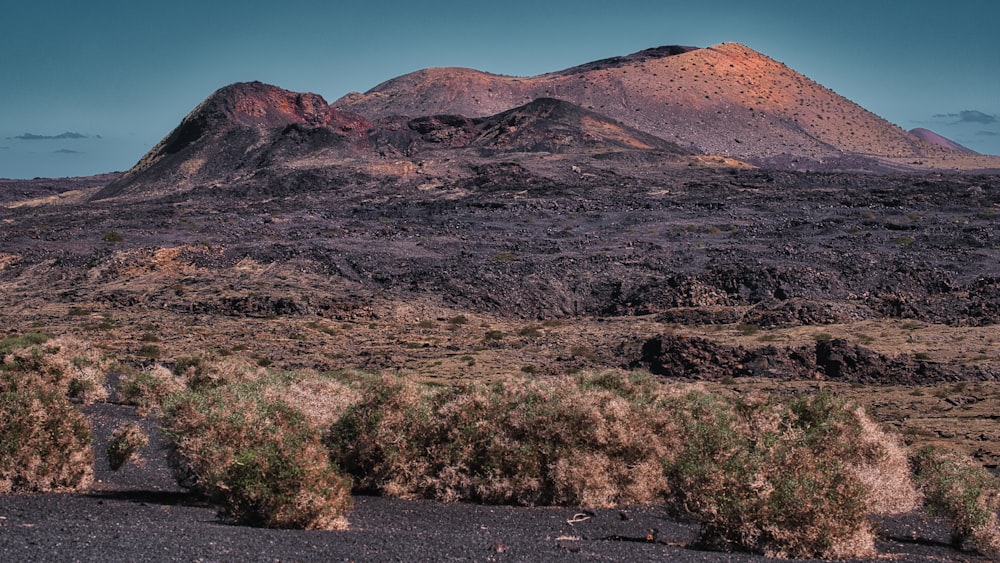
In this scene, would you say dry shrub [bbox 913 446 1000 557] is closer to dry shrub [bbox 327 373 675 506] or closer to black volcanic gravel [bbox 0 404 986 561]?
black volcanic gravel [bbox 0 404 986 561]

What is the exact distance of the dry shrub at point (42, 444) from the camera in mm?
11828

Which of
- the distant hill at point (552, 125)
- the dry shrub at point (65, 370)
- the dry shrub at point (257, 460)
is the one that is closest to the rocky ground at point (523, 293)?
the dry shrub at point (257, 460)

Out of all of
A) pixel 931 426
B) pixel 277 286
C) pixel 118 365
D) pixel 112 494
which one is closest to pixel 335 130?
pixel 277 286

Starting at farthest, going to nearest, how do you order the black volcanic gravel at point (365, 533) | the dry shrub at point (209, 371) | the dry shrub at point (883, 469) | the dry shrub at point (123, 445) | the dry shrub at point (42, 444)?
the dry shrub at point (209, 371) < the dry shrub at point (123, 445) < the dry shrub at point (883, 469) < the dry shrub at point (42, 444) < the black volcanic gravel at point (365, 533)

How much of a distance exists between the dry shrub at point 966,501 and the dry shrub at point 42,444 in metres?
9.95

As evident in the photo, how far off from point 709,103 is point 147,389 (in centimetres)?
11288

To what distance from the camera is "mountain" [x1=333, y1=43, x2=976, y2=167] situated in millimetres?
117250

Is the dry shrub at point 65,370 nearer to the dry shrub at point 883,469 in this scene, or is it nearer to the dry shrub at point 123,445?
the dry shrub at point 123,445

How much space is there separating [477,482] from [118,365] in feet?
53.0

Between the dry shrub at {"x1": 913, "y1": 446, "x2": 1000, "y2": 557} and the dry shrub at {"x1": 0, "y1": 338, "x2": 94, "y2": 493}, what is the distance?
32.6ft

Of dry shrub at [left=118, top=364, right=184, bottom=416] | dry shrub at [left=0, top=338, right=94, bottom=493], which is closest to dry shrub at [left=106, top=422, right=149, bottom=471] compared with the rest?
dry shrub at [left=0, top=338, right=94, bottom=493]

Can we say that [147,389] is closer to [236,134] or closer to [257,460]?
[257,460]

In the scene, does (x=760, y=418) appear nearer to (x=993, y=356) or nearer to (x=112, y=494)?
(x=112, y=494)

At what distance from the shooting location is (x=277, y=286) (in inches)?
1780
